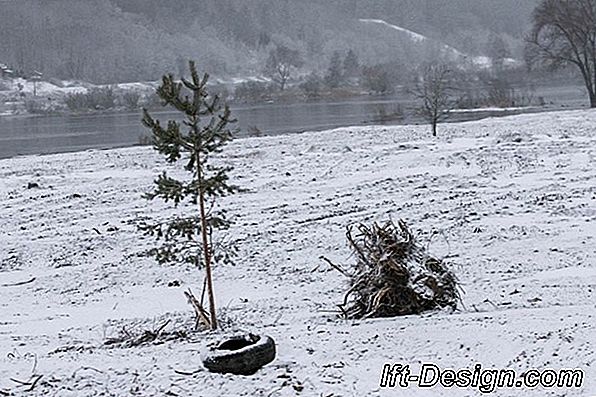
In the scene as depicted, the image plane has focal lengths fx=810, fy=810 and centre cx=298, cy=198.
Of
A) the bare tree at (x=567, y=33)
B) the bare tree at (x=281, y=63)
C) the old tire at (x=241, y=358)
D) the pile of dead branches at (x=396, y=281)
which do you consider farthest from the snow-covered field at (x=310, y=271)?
the bare tree at (x=281, y=63)

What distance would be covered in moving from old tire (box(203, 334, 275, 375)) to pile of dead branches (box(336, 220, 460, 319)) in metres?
1.73

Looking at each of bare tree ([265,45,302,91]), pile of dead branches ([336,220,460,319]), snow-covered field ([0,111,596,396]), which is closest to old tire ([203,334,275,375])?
snow-covered field ([0,111,596,396])

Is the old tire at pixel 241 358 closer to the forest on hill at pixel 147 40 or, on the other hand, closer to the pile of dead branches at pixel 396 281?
the pile of dead branches at pixel 396 281

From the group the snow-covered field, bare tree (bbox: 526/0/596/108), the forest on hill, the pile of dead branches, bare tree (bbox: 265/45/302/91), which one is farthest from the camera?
the forest on hill

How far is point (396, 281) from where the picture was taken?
26.3 ft

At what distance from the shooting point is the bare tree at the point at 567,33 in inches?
1971

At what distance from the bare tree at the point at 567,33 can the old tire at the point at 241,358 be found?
153 ft

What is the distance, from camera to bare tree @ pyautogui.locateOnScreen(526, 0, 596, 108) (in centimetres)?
5006

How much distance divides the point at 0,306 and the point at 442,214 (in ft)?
25.1

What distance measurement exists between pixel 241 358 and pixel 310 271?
17.3 feet

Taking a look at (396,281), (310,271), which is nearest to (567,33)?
(310,271)

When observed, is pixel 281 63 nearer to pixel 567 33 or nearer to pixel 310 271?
pixel 567 33

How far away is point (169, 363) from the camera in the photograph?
6590mm

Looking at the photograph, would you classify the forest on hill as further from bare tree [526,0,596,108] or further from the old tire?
the old tire
